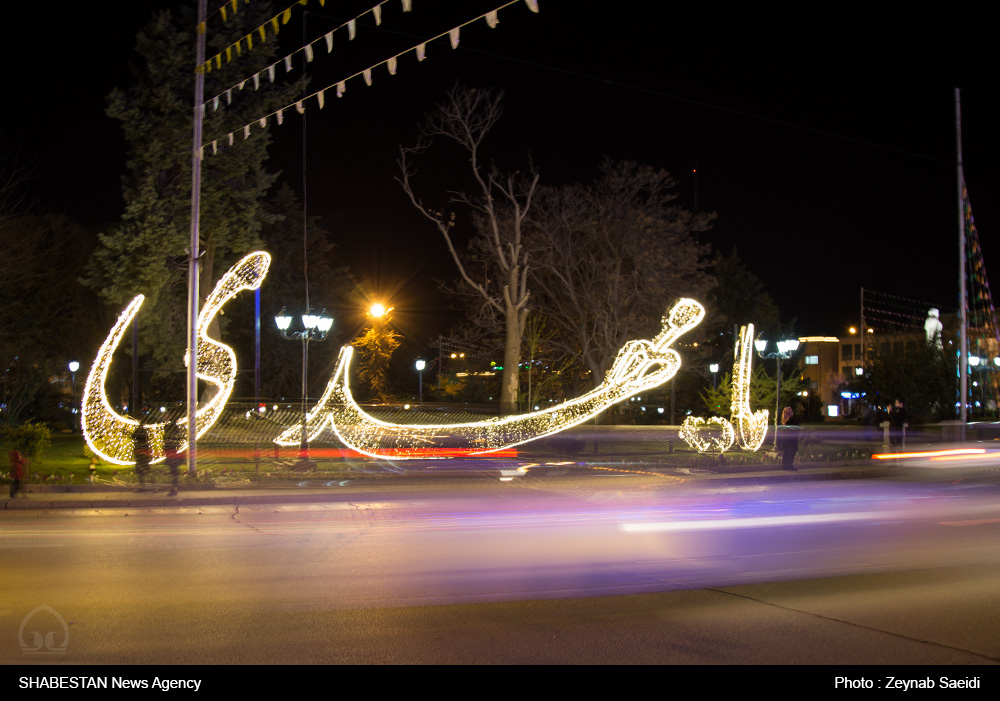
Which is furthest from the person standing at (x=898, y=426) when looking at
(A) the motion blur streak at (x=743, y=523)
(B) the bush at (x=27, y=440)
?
(B) the bush at (x=27, y=440)

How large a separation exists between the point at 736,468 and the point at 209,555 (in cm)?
1783

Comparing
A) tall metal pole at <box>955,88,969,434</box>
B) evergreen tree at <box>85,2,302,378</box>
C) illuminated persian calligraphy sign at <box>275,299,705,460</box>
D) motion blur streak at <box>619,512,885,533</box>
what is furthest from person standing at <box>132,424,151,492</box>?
tall metal pole at <box>955,88,969,434</box>

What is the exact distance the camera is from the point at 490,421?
2741cm

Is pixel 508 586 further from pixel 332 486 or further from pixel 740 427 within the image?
pixel 740 427

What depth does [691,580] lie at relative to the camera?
8.66 metres

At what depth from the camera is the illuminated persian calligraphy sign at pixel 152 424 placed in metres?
21.2

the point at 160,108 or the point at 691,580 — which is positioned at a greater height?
the point at 160,108

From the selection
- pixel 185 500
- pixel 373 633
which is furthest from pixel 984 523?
pixel 185 500

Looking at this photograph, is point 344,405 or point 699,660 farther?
point 344,405

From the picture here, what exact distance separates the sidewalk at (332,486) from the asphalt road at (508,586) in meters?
1.92

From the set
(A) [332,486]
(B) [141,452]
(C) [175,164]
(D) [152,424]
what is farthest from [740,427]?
(C) [175,164]

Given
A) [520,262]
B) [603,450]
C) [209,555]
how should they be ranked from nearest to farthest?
1. [209,555]
2. [603,450]
3. [520,262]

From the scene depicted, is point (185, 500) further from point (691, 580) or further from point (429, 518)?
point (691, 580)
